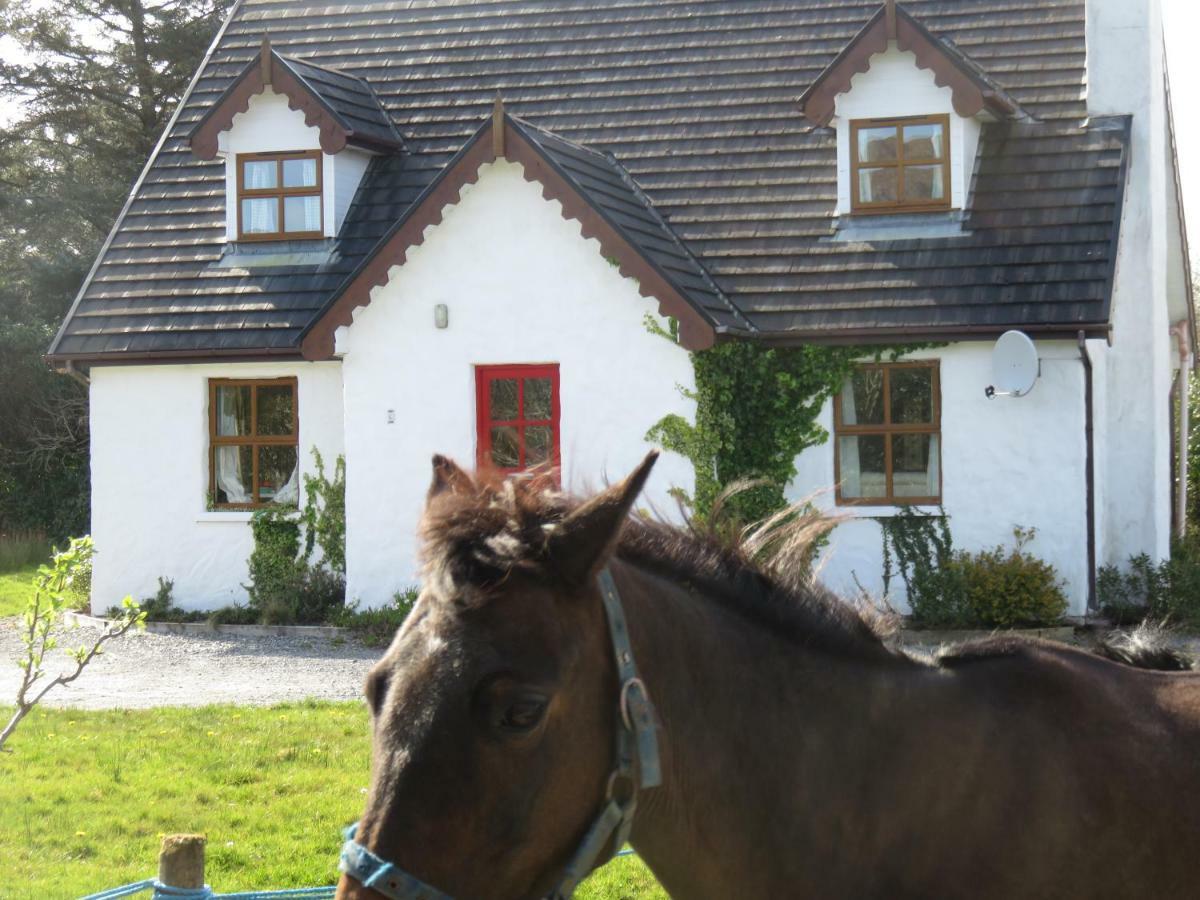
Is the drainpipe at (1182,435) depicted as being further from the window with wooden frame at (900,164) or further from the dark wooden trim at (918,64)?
the dark wooden trim at (918,64)

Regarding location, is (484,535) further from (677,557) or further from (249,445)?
(249,445)

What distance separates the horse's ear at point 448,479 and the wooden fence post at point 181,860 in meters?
2.25

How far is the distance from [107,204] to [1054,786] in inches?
1359

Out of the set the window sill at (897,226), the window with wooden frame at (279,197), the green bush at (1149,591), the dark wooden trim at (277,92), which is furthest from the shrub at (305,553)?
the green bush at (1149,591)

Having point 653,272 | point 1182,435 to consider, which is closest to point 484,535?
point 653,272

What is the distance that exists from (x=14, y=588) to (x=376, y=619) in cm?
850

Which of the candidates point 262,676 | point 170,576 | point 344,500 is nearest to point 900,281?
point 344,500

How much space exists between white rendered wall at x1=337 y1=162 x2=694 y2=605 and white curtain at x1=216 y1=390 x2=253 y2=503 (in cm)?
229

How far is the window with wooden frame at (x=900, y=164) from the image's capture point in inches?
626

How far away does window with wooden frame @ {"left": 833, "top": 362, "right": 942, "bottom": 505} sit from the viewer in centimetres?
1534

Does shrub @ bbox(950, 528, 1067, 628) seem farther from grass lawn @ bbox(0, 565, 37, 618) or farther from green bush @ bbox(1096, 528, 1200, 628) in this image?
grass lawn @ bbox(0, 565, 37, 618)

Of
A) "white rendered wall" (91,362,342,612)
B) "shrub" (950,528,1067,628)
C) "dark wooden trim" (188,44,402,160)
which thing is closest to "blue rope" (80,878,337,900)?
"shrub" (950,528,1067,628)

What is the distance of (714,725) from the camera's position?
2.88 m

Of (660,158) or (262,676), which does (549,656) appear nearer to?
(262,676)
